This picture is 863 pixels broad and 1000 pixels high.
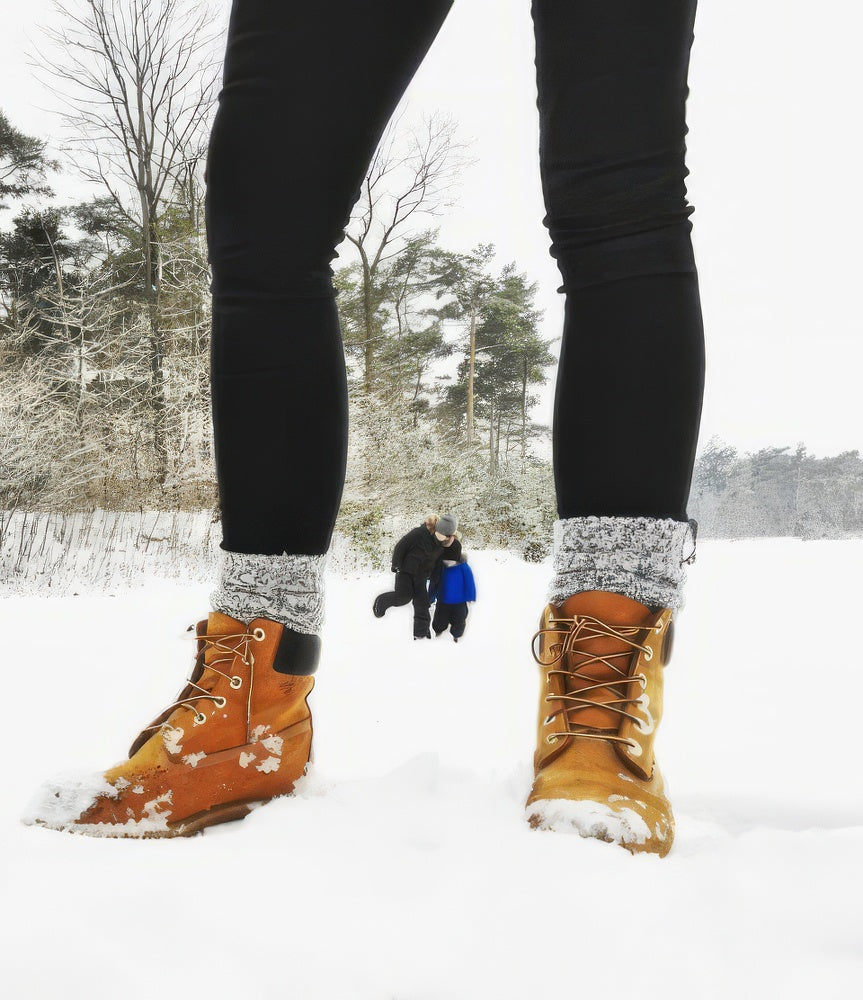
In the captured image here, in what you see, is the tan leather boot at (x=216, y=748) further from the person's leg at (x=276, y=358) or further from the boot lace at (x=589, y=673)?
the boot lace at (x=589, y=673)

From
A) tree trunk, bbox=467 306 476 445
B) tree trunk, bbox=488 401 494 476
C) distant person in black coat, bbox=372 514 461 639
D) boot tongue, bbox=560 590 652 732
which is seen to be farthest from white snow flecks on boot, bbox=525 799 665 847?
tree trunk, bbox=467 306 476 445

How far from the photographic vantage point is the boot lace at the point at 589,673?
749 millimetres

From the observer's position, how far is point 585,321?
816 mm

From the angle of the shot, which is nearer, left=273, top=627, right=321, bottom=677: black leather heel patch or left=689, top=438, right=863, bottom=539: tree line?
left=273, top=627, right=321, bottom=677: black leather heel patch

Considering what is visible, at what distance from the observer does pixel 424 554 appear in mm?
3627

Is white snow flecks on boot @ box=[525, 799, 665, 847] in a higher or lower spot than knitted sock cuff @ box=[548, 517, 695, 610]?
lower

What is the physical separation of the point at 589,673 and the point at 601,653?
1.1 inches

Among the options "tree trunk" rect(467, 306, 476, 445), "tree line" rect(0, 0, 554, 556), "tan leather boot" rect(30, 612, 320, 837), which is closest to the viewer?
"tan leather boot" rect(30, 612, 320, 837)

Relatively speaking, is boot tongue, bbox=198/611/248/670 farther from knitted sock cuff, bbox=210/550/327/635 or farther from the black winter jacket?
the black winter jacket

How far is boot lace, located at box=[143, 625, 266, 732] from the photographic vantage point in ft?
2.66

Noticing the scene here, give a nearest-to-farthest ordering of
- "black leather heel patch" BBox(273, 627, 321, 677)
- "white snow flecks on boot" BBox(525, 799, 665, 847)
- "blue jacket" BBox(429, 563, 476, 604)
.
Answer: "white snow flecks on boot" BBox(525, 799, 665, 847) < "black leather heel patch" BBox(273, 627, 321, 677) < "blue jacket" BBox(429, 563, 476, 604)

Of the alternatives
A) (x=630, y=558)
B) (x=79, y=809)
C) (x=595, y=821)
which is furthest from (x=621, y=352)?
(x=79, y=809)

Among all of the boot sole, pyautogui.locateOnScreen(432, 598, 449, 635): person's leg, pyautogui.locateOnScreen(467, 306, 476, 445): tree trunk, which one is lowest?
pyautogui.locateOnScreen(432, 598, 449, 635): person's leg

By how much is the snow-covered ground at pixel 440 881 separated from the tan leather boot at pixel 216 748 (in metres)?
0.04
